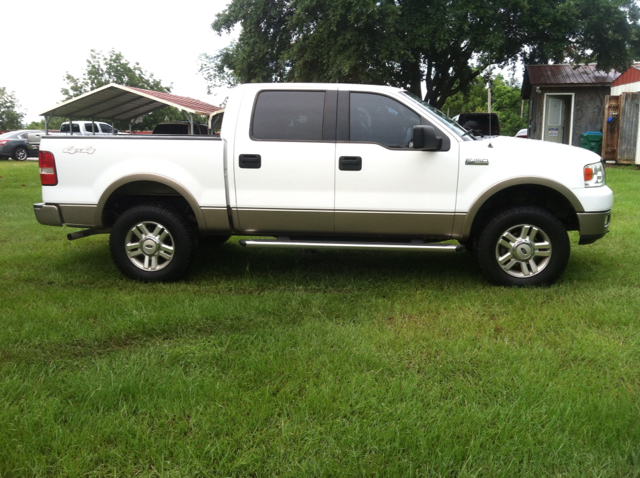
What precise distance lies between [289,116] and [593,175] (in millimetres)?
2801

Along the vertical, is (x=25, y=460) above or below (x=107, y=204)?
below

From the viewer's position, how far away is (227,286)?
557 centimetres

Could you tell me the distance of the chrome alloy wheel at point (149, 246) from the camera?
5.58 meters

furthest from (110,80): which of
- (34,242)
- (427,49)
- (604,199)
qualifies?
(604,199)

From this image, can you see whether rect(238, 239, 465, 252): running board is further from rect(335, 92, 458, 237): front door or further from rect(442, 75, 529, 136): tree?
rect(442, 75, 529, 136): tree

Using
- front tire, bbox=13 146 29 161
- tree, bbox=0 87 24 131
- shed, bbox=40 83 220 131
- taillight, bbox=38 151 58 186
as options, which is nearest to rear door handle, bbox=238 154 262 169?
taillight, bbox=38 151 58 186

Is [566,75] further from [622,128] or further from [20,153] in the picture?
[20,153]

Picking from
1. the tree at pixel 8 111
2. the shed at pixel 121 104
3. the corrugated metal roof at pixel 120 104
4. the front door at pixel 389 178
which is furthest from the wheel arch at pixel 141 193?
the tree at pixel 8 111

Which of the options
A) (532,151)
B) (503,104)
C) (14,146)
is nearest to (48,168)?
(532,151)

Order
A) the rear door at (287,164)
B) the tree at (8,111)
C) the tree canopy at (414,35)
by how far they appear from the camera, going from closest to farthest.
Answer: the rear door at (287,164), the tree canopy at (414,35), the tree at (8,111)

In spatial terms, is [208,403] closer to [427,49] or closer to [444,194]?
[444,194]

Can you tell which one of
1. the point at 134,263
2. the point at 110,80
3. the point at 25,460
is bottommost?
the point at 25,460

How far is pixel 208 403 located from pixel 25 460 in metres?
0.90

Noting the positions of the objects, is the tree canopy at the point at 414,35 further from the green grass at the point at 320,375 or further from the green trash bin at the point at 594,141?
the green grass at the point at 320,375
